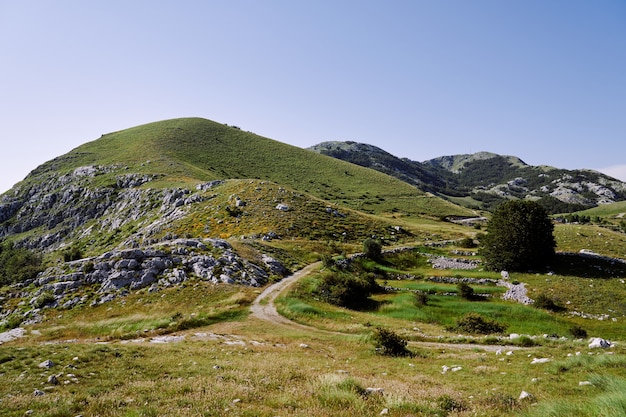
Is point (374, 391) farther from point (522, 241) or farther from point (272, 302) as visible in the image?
point (522, 241)

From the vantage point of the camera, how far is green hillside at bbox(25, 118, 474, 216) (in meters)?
120

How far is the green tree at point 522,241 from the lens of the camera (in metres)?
43.3

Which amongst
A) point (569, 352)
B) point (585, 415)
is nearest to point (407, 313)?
point (569, 352)

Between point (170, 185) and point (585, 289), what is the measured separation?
310ft

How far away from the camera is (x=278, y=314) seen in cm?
3206

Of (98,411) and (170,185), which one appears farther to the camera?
(170,185)

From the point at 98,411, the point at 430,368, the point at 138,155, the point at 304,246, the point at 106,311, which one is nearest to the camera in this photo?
the point at 98,411

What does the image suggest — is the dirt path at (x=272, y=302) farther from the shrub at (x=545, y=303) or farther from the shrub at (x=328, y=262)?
the shrub at (x=545, y=303)

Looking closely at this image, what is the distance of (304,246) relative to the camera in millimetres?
58312

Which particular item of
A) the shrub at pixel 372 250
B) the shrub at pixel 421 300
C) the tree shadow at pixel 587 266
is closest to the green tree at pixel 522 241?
the tree shadow at pixel 587 266

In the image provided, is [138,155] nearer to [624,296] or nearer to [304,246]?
[304,246]

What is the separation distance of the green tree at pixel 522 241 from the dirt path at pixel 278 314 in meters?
25.7

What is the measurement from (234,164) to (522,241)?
11705cm

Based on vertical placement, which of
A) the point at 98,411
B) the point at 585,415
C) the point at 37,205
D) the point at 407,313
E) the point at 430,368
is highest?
the point at 37,205
